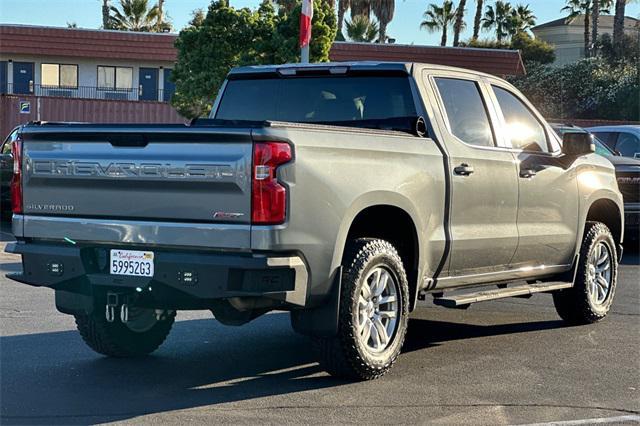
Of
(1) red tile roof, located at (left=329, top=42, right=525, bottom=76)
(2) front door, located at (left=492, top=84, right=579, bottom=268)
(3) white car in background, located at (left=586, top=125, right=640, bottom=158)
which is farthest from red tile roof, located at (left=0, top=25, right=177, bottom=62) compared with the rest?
(2) front door, located at (left=492, top=84, right=579, bottom=268)

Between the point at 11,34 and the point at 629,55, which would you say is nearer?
the point at 11,34

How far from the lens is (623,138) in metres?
15.4

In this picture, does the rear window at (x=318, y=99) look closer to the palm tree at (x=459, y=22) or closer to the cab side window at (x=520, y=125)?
the cab side window at (x=520, y=125)

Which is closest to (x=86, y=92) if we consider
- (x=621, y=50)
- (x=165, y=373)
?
(x=621, y=50)

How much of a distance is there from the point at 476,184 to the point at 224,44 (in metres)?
23.7

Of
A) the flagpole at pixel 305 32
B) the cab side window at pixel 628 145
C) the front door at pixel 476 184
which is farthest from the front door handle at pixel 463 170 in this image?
the cab side window at pixel 628 145

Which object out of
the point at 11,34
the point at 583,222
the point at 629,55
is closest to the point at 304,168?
the point at 583,222

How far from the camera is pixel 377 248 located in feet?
20.2

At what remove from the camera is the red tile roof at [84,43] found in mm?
39781

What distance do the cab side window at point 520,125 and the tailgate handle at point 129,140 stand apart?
3145 mm

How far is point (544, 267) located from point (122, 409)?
3.79 meters

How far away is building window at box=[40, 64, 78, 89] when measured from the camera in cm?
4147

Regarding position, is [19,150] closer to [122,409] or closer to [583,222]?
[122,409]

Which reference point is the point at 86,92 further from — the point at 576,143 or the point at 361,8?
the point at 576,143
